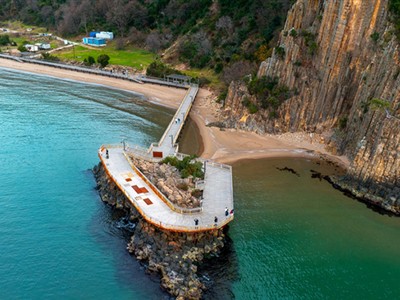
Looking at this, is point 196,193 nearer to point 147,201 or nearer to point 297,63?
point 147,201

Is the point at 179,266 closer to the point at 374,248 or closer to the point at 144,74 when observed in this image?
the point at 374,248

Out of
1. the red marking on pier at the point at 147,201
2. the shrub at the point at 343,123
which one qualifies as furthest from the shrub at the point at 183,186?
the shrub at the point at 343,123

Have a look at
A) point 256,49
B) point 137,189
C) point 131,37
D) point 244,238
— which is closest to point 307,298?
point 244,238

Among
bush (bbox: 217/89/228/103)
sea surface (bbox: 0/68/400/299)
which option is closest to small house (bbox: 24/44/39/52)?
sea surface (bbox: 0/68/400/299)

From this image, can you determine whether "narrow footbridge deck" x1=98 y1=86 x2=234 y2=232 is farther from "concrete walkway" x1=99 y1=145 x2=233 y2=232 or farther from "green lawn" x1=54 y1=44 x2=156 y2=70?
"green lawn" x1=54 y1=44 x2=156 y2=70

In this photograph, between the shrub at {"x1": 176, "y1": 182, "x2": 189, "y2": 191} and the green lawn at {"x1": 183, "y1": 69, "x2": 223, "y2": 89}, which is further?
the green lawn at {"x1": 183, "y1": 69, "x2": 223, "y2": 89}

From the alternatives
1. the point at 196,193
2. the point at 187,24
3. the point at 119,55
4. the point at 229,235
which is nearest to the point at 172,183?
the point at 196,193
